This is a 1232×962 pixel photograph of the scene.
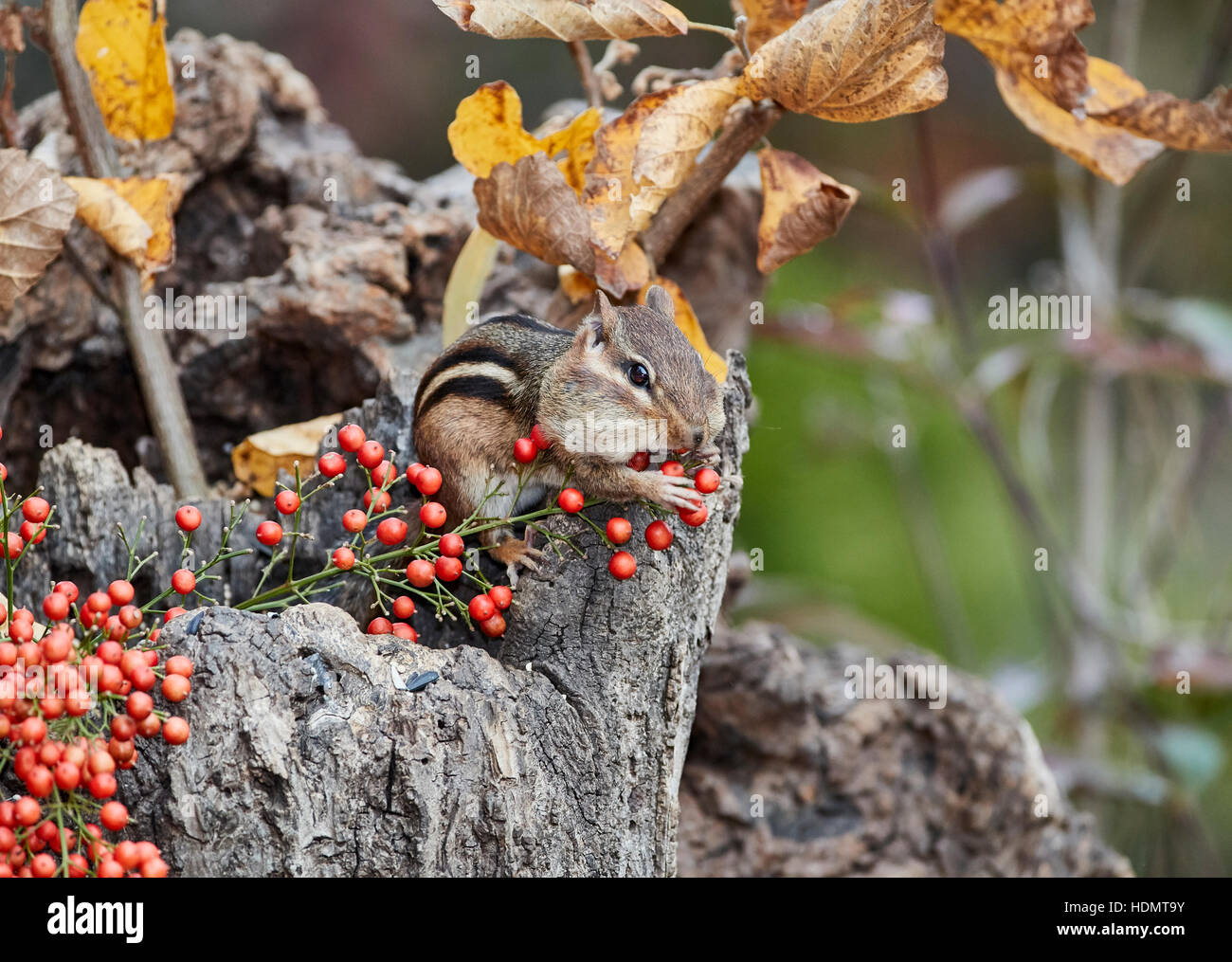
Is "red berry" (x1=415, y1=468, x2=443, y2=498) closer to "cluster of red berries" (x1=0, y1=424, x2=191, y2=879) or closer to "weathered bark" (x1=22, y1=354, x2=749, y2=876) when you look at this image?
"weathered bark" (x1=22, y1=354, x2=749, y2=876)

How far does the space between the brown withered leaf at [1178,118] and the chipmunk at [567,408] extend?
0.70 m

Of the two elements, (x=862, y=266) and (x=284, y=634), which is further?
(x=862, y=266)

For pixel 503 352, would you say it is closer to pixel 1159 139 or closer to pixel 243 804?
pixel 243 804

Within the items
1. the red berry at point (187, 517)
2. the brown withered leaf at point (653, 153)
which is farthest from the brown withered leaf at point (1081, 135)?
the red berry at point (187, 517)

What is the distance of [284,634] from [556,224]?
66 centimetres

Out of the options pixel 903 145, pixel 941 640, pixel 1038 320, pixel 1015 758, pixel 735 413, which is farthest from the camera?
pixel 903 145

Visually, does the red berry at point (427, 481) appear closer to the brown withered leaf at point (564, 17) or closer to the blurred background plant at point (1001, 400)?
the brown withered leaf at point (564, 17)

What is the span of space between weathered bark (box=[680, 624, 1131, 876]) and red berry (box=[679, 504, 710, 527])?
0.62 meters

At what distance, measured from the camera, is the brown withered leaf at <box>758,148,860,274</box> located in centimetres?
146

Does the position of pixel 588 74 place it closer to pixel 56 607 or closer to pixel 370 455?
pixel 370 455

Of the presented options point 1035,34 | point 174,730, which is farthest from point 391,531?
point 1035,34

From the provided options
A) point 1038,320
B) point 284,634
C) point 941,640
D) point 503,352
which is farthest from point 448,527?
point 941,640

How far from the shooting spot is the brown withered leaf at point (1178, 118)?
1.48 meters

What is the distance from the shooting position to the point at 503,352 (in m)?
1.49
